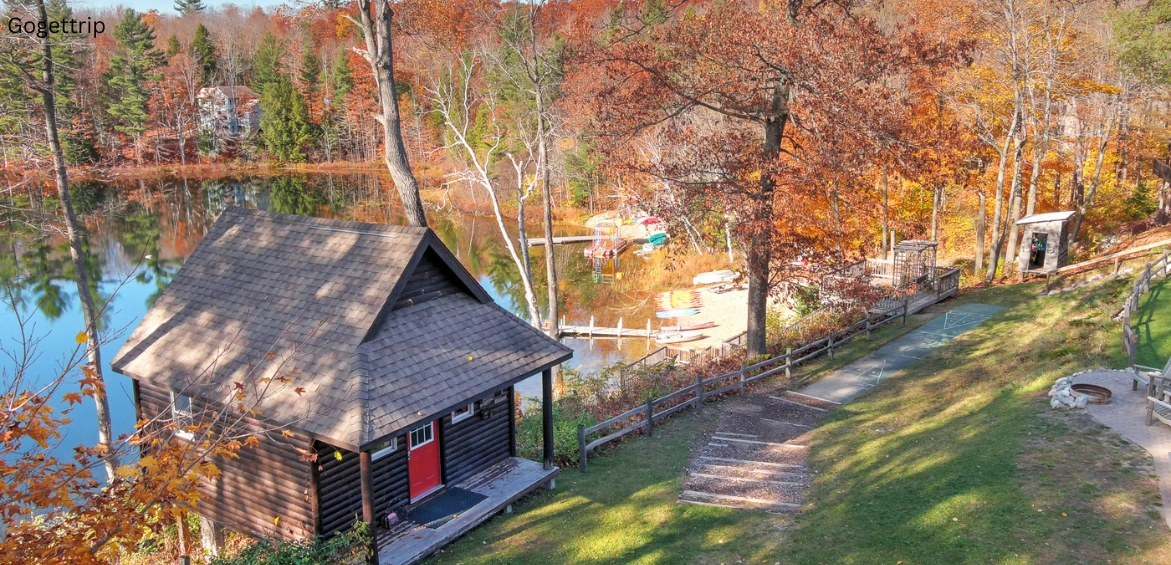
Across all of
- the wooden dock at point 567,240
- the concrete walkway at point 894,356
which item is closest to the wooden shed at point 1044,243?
the concrete walkway at point 894,356

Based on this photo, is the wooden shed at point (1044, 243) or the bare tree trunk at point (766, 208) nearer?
the bare tree trunk at point (766, 208)

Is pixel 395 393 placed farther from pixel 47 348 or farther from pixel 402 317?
pixel 47 348

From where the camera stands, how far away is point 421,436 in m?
13.0

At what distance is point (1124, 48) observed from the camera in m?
32.0

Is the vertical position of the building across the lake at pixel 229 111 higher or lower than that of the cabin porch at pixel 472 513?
higher

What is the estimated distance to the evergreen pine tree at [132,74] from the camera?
55.4 meters

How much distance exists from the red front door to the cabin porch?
0.51 meters

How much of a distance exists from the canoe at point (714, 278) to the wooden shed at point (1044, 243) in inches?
546

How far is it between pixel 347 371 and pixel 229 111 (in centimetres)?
7873

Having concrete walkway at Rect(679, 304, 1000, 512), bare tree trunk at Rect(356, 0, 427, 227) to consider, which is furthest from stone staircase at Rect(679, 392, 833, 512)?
bare tree trunk at Rect(356, 0, 427, 227)

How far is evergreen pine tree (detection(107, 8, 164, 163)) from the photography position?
55438 millimetres

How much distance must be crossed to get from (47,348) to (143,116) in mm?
31540

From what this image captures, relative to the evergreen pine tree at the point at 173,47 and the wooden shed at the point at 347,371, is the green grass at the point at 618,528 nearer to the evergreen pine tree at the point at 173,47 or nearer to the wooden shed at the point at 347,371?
the wooden shed at the point at 347,371

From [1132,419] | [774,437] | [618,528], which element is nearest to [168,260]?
[774,437]
